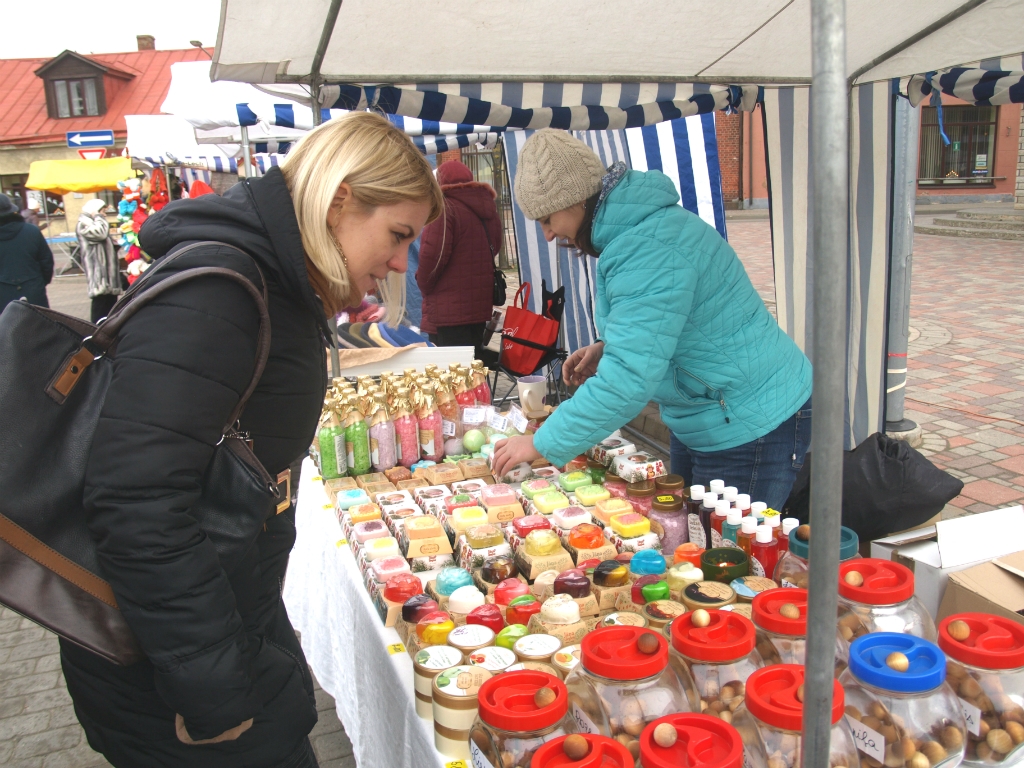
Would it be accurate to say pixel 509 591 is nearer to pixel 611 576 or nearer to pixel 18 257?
pixel 611 576

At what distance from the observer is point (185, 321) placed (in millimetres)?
1048

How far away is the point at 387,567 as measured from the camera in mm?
1926

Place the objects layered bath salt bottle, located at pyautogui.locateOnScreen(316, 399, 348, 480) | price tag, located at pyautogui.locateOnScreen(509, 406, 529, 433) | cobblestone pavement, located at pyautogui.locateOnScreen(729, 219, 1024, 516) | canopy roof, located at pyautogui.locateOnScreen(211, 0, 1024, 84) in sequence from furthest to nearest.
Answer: cobblestone pavement, located at pyautogui.locateOnScreen(729, 219, 1024, 516) → price tag, located at pyautogui.locateOnScreen(509, 406, 529, 433) → layered bath salt bottle, located at pyautogui.locateOnScreen(316, 399, 348, 480) → canopy roof, located at pyautogui.locateOnScreen(211, 0, 1024, 84)

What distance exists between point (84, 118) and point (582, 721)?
1508 inches

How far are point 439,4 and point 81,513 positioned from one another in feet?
6.62

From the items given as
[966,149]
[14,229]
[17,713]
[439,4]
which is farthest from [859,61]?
[966,149]

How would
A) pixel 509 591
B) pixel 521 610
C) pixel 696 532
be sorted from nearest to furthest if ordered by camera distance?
pixel 521 610 < pixel 509 591 < pixel 696 532

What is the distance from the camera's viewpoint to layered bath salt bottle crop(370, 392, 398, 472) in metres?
2.88

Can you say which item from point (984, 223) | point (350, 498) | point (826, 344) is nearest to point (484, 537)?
point (350, 498)

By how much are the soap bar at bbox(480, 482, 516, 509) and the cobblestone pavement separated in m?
2.90

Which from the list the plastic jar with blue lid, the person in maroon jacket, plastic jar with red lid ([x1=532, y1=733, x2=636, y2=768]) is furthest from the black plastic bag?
the person in maroon jacket

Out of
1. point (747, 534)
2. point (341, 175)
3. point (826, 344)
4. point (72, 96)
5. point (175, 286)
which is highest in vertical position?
point (72, 96)

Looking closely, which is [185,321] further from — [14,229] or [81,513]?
[14,229]

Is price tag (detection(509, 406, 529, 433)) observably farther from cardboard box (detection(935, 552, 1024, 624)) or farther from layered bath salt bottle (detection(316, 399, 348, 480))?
cardboard box (detection(935, 552, 1024, 624))
